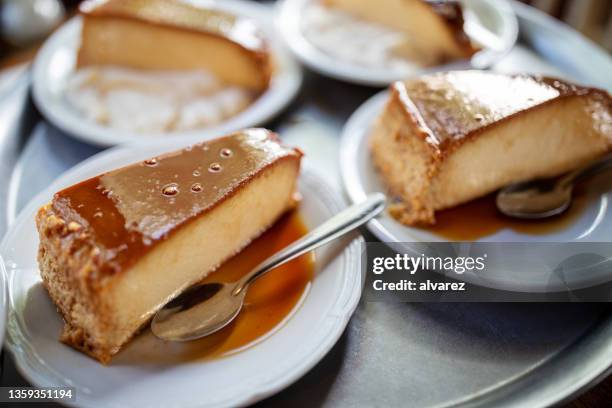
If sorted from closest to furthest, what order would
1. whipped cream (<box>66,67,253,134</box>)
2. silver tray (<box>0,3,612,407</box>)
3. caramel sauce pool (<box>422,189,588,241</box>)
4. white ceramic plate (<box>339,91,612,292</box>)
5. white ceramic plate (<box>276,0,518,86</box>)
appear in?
silver tray (<box>0,3,612,407</box>)
white ceramic plate (<box>339,91,612,292</box>)
caramel sauce pool (<box>422,189,588,241</box>)
whipped cream (<box>66,67,253,134</box>)
white ceramic plate (<box>276,0,518,86</box>)

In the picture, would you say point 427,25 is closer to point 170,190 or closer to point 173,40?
point 173,40

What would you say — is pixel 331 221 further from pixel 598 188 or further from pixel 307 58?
pixel 307 58

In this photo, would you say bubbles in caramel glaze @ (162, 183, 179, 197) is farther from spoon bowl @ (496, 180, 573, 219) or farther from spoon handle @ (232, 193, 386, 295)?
spoon bowl @ (496, 180, 573, 219)

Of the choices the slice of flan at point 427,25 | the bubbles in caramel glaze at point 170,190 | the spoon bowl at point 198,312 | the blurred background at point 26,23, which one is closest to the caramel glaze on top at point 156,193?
the bubbles in caramel glaze at point 170,190

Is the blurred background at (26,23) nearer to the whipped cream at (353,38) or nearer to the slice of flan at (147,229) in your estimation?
the whipped cream at (353,38)

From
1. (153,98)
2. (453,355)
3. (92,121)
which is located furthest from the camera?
(153,98)

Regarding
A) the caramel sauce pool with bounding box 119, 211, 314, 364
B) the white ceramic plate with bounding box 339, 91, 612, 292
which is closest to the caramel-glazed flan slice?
the white ceramic plate with bounding box 339, 91, 612, 292

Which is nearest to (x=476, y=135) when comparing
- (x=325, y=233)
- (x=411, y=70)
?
(x=325, y=233)
